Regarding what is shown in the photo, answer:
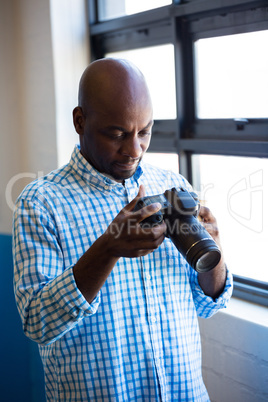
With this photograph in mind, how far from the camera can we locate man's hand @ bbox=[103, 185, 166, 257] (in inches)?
34.6

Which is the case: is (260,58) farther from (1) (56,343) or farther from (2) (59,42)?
(1) (56,343)

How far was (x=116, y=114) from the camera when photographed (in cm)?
100

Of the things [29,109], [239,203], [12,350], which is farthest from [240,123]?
[12,350]

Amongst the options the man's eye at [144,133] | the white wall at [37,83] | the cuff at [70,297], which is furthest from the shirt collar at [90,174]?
the white wall at [37,83]

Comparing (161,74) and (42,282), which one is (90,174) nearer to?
(42,282)

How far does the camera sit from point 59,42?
2072mm

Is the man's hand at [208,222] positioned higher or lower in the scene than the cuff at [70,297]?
higher

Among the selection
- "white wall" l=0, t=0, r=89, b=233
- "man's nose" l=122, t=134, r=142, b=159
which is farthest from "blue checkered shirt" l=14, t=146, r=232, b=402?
"white wall" l=0, t=0, r=89, b=233

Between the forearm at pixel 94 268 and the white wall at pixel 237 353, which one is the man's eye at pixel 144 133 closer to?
the forearm at pixel 94 268

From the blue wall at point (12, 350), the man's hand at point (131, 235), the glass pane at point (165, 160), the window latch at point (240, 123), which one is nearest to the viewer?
the man's hand at point (131, 235)

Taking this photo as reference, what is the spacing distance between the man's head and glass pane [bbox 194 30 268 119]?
681 millimetres

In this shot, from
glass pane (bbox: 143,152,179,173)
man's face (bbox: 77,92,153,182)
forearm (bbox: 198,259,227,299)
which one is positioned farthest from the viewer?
glass pane (bbox: 143,152,179,173)

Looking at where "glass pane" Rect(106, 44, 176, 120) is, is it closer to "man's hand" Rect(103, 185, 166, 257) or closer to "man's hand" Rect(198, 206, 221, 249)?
"man's hand" Rect(198, 206, 221, 249)

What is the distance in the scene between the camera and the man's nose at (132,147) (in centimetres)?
100
